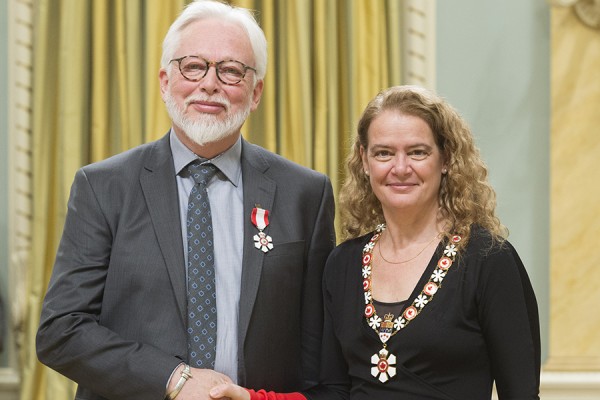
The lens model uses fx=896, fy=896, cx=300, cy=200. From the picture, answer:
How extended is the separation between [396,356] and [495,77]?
5.85 feet

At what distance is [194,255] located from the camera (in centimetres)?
228

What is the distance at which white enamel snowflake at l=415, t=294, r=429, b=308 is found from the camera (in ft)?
7.11

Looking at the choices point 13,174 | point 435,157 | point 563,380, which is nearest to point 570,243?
point 563,380

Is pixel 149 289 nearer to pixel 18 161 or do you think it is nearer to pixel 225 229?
pixel 225 229

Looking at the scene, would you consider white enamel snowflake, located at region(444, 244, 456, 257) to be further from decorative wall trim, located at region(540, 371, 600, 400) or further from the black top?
decorative wall trim, located at region(540, 371, 600, 400)

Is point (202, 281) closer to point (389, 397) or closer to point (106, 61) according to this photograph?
point (389, 397)

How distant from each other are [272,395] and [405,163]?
2.22 feet

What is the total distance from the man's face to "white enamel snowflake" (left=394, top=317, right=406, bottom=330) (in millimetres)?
659

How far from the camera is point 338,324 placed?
233cm

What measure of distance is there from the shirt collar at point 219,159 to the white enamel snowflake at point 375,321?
0.52 metres

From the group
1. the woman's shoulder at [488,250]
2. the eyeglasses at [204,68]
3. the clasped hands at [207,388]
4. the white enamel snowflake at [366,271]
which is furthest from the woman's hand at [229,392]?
the eyeglasses at [204,68]

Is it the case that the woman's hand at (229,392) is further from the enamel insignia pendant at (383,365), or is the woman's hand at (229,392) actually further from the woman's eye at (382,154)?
the woman's eye at (382,154)

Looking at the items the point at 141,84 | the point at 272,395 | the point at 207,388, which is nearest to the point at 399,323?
the point at 272,395

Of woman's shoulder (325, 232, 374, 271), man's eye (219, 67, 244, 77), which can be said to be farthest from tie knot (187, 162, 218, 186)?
woman's shoulder (325, 232, 374, 271)
